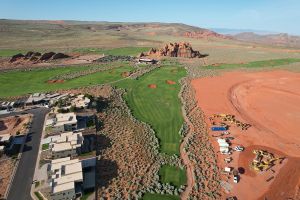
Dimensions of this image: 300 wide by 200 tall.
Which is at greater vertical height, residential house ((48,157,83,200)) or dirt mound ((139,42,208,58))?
dirt mound ((139,42,208,58))

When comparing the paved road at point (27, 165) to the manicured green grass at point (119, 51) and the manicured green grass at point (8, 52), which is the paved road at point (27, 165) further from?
the manicured green grass at point (8, 52)

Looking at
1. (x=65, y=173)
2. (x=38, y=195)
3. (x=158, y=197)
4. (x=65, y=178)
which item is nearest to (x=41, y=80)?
(x=65, y=173)

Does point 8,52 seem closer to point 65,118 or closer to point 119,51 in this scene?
point 119,51

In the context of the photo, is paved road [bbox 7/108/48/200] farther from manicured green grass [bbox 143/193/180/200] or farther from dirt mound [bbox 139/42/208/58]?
dirt mound [bbox 139/42/208/58]

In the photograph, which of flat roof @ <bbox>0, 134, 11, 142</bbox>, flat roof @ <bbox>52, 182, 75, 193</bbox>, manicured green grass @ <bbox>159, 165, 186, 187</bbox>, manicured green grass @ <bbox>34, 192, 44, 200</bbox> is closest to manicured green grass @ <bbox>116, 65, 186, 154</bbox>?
manicured green grass @ <bbox>159, 165, 186, 187</bbox>

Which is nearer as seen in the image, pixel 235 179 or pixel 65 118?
pixel 235 179

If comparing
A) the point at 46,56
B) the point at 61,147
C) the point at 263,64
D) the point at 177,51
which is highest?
the point at 177,51
